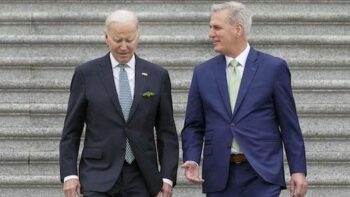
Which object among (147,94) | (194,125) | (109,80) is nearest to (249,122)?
(194,125)

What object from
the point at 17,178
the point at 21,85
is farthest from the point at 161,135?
the point at 21,85

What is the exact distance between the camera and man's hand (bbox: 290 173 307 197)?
6.29 meters

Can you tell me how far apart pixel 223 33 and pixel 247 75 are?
27cm

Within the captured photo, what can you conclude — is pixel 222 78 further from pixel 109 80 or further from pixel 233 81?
pixel 109 80

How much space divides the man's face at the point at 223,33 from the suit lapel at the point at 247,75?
119 millimetres

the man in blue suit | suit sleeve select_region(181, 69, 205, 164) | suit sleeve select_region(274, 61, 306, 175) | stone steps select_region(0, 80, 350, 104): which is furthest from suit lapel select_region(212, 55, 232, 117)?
stone steps select_region(0, 80, 350, 104)

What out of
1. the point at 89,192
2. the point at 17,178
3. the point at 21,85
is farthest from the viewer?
the point at 21,85

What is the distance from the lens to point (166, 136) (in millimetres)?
6363

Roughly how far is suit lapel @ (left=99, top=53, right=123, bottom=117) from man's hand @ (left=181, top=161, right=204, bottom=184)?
47 centimetres

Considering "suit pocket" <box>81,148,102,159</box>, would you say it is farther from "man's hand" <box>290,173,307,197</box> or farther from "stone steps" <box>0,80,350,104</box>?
"stone steps" <box>0,80,350,104</box>

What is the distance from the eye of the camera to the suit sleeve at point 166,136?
6.31 m

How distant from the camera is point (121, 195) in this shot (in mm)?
6184

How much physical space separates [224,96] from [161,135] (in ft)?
1.33

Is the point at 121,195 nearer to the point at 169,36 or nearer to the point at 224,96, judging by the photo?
the point at 224,96
